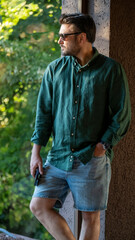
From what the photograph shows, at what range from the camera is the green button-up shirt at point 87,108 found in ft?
7.38

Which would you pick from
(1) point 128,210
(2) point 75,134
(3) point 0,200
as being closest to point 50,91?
(2) point 75,134

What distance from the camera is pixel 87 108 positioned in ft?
7.45

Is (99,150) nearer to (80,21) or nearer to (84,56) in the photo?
(84,56)

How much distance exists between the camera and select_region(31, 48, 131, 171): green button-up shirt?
2248 mm

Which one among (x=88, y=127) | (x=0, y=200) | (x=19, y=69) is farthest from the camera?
(x=0, y=200)

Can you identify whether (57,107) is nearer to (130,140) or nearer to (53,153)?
(53,153)

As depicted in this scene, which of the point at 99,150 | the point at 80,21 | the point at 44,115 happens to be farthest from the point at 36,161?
the point at 80,21

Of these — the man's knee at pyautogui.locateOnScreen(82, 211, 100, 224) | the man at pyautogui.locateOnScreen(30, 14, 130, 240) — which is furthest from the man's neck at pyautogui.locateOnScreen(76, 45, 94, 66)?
the man's knee at pyautogui.locateOnScreen(82, 211, 100, 224)

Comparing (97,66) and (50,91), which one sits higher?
(97,66)

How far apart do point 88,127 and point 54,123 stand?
9.2 inches

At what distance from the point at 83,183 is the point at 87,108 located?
17.4 inches

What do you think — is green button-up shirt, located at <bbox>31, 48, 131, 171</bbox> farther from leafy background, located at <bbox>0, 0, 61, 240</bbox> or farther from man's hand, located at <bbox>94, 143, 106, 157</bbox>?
leafy background, located at <bbox>0, 0, 61, 240</bbox>

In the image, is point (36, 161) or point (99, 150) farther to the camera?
point (36, 161)

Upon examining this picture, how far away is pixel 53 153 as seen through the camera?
2363 millimetres
